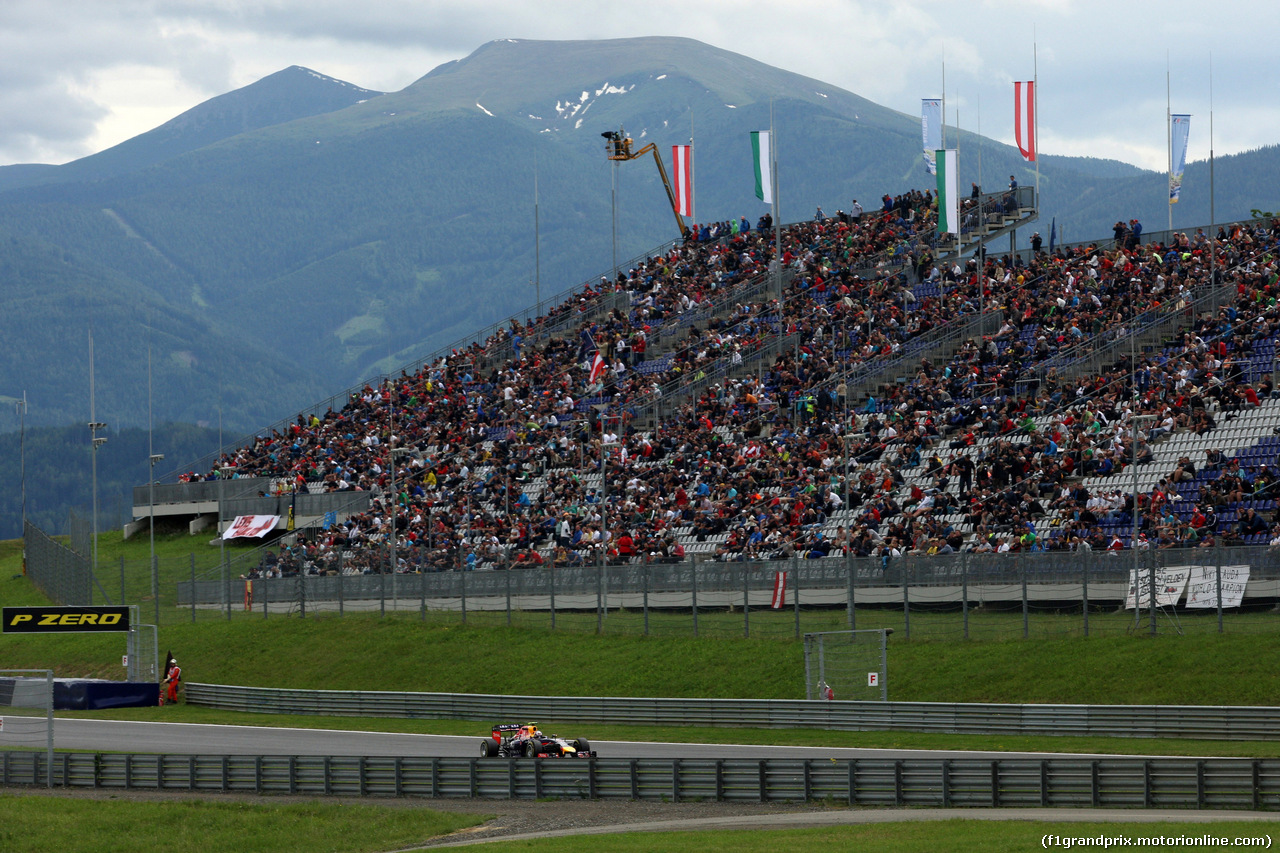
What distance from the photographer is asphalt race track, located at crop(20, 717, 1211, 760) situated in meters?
32.5

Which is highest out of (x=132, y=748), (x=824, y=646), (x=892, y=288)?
(x=892, y=288)

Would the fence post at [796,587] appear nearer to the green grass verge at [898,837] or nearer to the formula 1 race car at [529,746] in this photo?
the formula 1 race car at [529,746]

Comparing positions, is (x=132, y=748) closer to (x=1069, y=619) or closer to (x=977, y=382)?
(x=1069, y=619)

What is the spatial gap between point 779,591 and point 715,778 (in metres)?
12.5

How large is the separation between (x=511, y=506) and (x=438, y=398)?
14.6 meters

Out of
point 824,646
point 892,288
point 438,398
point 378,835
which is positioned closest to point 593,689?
point 824,646

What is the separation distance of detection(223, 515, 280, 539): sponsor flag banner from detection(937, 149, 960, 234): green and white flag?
2912 cm

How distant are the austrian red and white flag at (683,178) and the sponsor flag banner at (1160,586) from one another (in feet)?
125

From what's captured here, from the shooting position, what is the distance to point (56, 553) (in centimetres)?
6238

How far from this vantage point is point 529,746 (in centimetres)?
3241

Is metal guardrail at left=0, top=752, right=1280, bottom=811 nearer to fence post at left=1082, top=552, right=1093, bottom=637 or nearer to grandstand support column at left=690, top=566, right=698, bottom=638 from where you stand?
fence post at left=1082, top=552, right=1093, bottom=637

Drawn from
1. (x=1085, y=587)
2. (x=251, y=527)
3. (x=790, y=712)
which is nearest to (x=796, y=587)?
(x=790, y=712)

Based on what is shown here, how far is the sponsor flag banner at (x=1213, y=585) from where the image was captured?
108 ft

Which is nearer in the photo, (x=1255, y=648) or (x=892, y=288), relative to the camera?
(x=1255, y=648)
